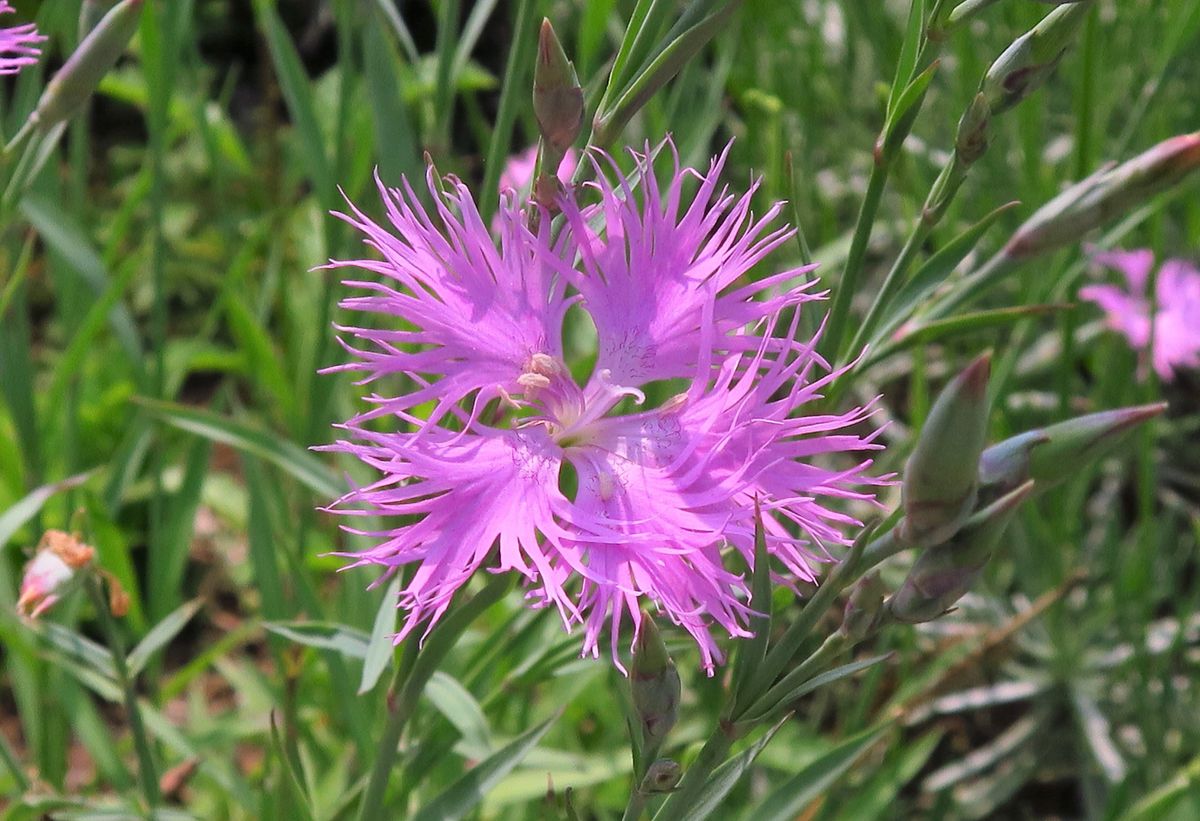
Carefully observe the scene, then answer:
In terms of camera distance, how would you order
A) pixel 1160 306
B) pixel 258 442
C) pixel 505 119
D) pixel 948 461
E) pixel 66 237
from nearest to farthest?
pixel 948 461
pixel 505 119
pixel 258 442
pixel 66 237
pixel 1160 306

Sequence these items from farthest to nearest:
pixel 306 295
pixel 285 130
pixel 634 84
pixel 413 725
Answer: pixel 285 130, pixel 306 295, pixel 413 725, pixel 634 84

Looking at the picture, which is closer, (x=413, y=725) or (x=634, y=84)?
(x=634, y=84)

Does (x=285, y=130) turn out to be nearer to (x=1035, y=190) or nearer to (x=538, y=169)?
(x=1035, y=190)

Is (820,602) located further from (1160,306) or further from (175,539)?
(1160,306)

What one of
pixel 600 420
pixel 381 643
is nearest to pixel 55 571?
pixel 381 643

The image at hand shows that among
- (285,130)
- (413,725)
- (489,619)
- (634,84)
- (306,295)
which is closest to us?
(634,84)

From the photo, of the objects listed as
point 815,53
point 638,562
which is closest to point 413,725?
point 638,562

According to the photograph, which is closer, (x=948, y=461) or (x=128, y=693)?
(x=948, y=461)

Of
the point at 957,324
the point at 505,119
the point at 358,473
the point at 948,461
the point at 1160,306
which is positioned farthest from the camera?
the point at 1160,306

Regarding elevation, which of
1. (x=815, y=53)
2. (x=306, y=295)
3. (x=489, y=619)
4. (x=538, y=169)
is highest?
(x=538, y=169)
